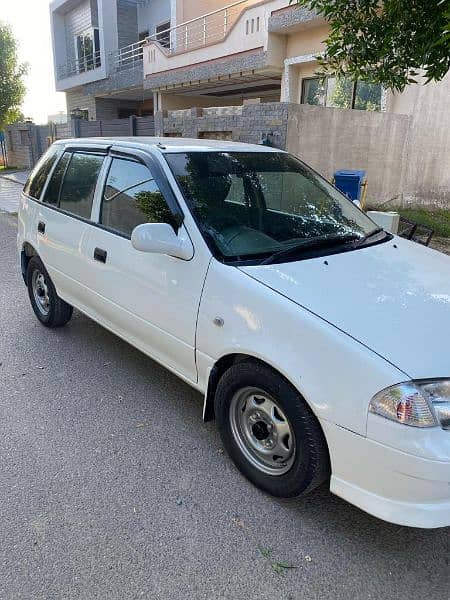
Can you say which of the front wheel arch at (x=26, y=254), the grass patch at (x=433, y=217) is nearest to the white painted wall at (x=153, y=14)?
the grass patch at (x=433, y=217)

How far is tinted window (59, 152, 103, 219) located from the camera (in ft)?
12.6

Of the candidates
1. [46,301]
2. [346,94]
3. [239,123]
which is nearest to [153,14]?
[346,94]

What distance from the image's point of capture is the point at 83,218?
12.6ft

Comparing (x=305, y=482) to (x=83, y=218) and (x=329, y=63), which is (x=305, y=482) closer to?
(x=83, y=218)

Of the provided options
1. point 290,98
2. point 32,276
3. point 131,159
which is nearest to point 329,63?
point 131,159

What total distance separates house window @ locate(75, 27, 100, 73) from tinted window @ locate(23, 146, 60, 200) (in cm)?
2212

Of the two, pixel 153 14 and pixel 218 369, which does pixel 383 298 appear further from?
pixel 153 14

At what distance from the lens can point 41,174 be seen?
4699mm

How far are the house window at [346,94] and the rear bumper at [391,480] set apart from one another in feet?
34.8

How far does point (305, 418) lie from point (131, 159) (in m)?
2.22

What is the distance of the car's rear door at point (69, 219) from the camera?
385 centimetres

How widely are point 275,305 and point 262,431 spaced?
0.73 meters

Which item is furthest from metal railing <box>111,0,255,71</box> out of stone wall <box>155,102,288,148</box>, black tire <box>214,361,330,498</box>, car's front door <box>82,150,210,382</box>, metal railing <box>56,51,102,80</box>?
black tire <box>214,361,330,498</box>

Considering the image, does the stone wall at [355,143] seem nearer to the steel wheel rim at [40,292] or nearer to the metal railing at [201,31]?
the steel wheel rim at [40,292]
